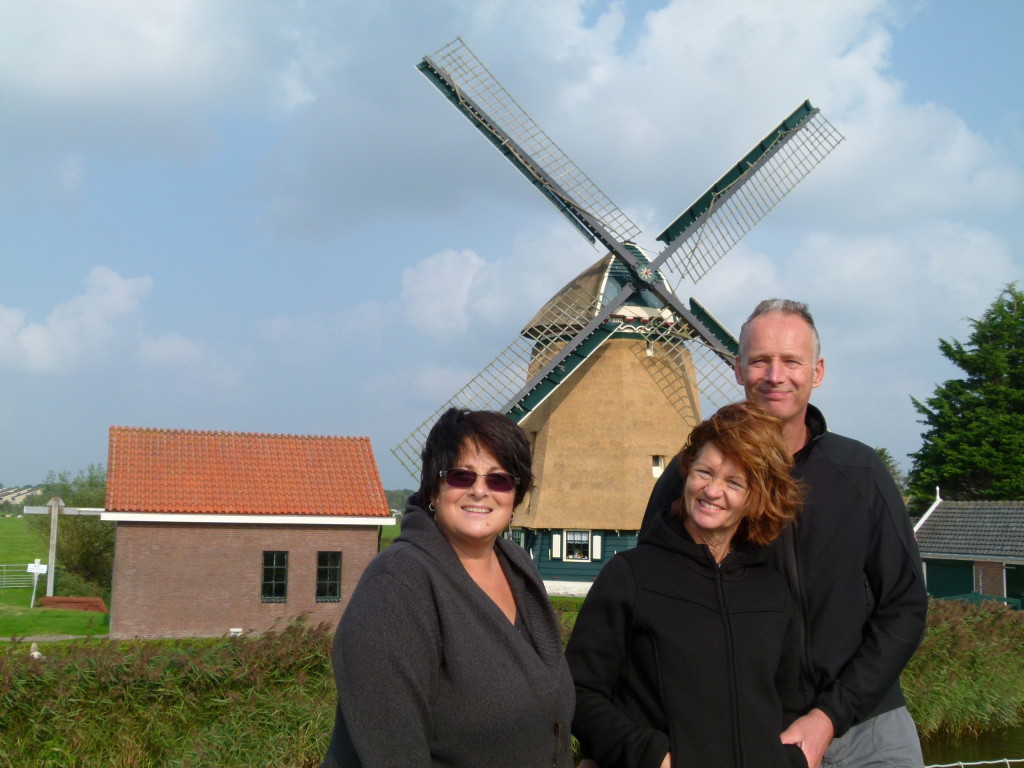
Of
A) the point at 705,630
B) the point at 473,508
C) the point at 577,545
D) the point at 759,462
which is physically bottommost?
the point at 577,545

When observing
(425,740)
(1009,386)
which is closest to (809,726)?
(425,740)

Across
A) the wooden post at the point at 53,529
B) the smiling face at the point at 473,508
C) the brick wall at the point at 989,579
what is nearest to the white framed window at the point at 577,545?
the brick wall at the point at 989,579

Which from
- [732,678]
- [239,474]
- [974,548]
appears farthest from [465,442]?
[974,548]

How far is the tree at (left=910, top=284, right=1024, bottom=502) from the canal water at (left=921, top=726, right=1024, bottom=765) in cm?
1774

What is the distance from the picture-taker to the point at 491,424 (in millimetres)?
2170

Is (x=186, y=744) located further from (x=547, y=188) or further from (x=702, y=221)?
(x=702, y=221)

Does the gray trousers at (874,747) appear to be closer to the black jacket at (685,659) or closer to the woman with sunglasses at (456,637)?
the black jacket at (685,659)

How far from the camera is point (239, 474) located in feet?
52.1

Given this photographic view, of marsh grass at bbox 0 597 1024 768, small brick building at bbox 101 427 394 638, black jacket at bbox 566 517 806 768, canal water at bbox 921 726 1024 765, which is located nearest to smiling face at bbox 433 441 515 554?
black jacket at bbox 566 517 806 768

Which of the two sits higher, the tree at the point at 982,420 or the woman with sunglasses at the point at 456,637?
the tree at the point at 982,420

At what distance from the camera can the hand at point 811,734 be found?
2.15m

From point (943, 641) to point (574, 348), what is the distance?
920cm

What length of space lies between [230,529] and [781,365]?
14.2 meters

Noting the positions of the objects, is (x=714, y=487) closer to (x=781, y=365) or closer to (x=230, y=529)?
(x=781, y=365)
